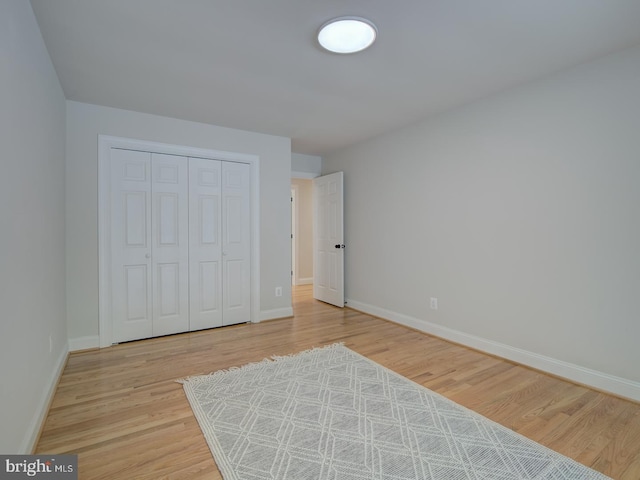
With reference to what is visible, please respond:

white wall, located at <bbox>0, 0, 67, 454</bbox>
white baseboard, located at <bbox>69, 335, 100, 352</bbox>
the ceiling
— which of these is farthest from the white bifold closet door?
white wall, located at <bbox>0, 0, 67, 454</bbox>

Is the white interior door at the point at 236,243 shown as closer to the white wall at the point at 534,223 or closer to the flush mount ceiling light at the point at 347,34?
the white wall at the point at 534,223

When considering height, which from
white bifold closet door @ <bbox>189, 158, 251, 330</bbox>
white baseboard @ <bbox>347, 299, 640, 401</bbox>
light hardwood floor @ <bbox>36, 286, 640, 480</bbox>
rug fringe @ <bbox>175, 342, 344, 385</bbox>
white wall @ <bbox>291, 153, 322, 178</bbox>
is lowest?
light hardwood floor @ <bbox>36, 286, 640, 480</bbox>

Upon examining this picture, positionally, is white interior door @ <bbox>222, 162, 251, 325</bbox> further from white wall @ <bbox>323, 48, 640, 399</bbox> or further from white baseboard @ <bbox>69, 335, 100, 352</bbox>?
white wall @ <bbox>323, 48, 640, 399</bbox>

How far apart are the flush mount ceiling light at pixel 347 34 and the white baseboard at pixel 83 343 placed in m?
3.48

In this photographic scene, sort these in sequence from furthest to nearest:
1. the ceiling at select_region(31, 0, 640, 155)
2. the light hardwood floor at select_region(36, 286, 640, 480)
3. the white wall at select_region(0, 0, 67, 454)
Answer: the ceiling at select_region(31, 0, 640, 155), the light hardwood floor at select_region(36, 286, 640, 480), the white wall at select_region(0, 0, 67, 454)

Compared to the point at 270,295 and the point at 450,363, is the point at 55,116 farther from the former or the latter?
the point at 450,363

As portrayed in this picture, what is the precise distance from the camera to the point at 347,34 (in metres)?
2.02

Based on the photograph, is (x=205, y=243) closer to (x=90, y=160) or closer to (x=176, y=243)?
(x=176, y=243)

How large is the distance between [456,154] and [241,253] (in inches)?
111

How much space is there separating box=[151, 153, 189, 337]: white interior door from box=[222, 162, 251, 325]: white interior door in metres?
0.45

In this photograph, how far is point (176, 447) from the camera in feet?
5.69

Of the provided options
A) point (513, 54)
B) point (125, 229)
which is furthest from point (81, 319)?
point (513, 54)

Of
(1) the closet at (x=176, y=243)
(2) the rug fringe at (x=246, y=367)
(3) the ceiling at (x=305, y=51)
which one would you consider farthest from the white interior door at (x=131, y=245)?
(2) the rug fringe at (x=246, y=367)

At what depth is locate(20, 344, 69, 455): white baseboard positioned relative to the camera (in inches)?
64.0
